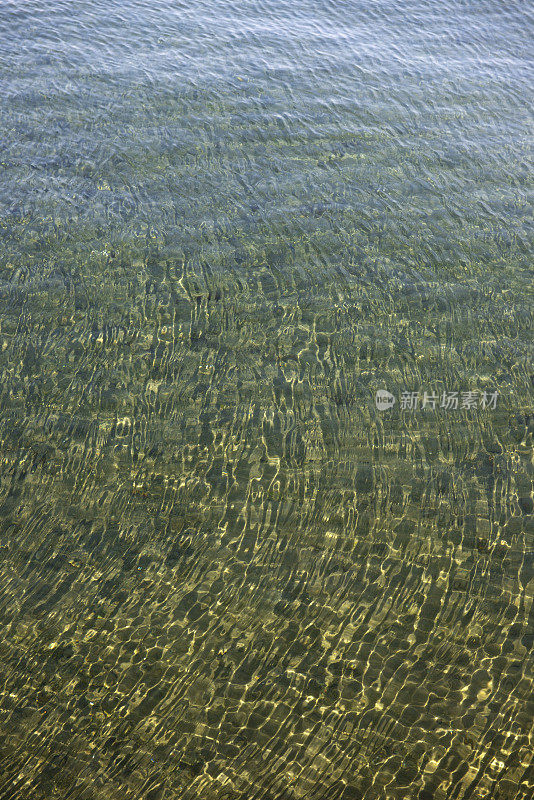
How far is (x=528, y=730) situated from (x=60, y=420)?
22.2 feet

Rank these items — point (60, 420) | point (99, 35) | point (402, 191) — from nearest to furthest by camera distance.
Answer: point (60, 420) → point (402, 191) → point (99, 35)

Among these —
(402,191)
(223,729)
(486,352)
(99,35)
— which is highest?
(99,35)

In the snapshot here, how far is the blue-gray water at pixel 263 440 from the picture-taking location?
5.79 m

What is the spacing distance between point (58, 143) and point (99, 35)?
6.63 metres

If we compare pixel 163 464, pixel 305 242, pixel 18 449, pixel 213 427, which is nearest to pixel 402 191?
pixel 305 242

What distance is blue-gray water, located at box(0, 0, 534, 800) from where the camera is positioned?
5785 millimetres

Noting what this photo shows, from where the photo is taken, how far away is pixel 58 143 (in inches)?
535

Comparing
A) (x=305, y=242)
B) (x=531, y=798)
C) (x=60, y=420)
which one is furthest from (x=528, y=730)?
(x=305, y=242)

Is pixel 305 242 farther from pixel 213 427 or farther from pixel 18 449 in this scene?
pixel 18 449

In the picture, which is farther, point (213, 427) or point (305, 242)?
point (305, 242)

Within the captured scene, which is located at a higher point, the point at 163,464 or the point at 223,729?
the point at 163,464

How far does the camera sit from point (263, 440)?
8406 mm

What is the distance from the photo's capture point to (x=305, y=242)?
11555 millimetres

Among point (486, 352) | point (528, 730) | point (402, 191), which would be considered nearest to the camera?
point (528, 730)
